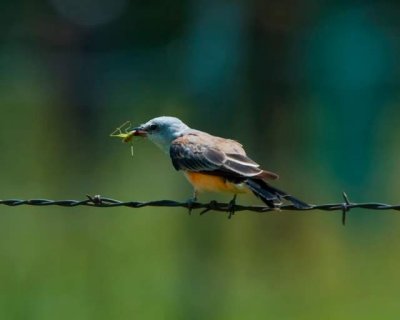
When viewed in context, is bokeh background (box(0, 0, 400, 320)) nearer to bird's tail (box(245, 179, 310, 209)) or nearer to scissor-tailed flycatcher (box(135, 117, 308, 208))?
scissor-tailed flycatcher (box(135, 117, 308, 208))

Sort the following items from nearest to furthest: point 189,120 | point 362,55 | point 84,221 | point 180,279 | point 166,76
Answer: point 180,279, point 84,221, point 362,55, point 189,120, point 166,76

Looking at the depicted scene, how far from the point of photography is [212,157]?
791 cm

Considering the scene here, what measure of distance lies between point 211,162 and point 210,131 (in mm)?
10107

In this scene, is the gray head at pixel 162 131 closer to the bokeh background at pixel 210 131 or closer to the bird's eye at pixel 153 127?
the bird's eye at pixel 153 127

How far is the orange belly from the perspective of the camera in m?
7.61

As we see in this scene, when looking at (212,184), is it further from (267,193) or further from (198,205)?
(267,193)

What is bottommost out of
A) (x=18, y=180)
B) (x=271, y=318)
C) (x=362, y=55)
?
(x=271, y=318)

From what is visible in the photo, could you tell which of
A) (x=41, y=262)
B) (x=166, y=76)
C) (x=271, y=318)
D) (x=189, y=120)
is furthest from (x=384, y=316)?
(x=166, y=76)

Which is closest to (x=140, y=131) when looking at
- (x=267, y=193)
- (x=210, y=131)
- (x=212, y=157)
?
(x=212, y=157)

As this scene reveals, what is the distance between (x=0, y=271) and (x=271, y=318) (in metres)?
3.24

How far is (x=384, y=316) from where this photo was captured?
12.0 m

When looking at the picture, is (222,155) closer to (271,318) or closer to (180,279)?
(271,318)

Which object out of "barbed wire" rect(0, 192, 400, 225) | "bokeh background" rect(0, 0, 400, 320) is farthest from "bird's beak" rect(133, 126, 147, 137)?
"bokeh background" rect(0, 0, 400, 320)

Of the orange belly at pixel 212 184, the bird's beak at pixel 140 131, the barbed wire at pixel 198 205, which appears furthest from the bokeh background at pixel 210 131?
the barbed wire at pixel 198 205
